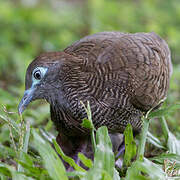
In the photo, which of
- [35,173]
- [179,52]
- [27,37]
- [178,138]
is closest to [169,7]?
[179,52]

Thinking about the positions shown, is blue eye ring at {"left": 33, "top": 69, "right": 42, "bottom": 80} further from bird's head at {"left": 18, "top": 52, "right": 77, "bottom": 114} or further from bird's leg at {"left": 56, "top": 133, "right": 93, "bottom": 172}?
bird's leg at {"left": 56, "top": 133, "right": 93, "bottom": 172}

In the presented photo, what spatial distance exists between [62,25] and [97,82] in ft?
15.2

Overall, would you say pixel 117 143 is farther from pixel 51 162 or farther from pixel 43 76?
pixel 51 162

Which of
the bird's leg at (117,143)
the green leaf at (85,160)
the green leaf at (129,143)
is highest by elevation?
the green leaf at (85,160)

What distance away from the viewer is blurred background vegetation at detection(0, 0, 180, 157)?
6.51 metres

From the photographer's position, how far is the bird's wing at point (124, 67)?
11.6 ft

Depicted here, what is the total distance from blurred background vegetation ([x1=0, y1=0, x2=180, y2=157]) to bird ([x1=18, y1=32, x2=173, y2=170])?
162 cm

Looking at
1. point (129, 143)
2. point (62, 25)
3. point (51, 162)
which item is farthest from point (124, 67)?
point (62, 25)

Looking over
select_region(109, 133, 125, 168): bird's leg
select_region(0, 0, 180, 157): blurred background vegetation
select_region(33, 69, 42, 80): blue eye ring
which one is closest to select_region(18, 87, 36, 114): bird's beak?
select_region(33, 69, 42, 80): blue eye ring

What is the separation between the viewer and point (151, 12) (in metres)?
8.77

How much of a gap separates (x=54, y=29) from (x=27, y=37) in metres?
0.57

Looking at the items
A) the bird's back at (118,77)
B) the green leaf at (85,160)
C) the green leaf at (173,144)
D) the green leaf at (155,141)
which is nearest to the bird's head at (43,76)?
the bird's back at (118,77)

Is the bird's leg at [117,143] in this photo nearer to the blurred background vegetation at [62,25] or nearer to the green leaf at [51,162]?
the blurred background vegetation at [62,25]

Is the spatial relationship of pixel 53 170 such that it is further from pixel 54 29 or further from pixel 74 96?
pixel 54 29
